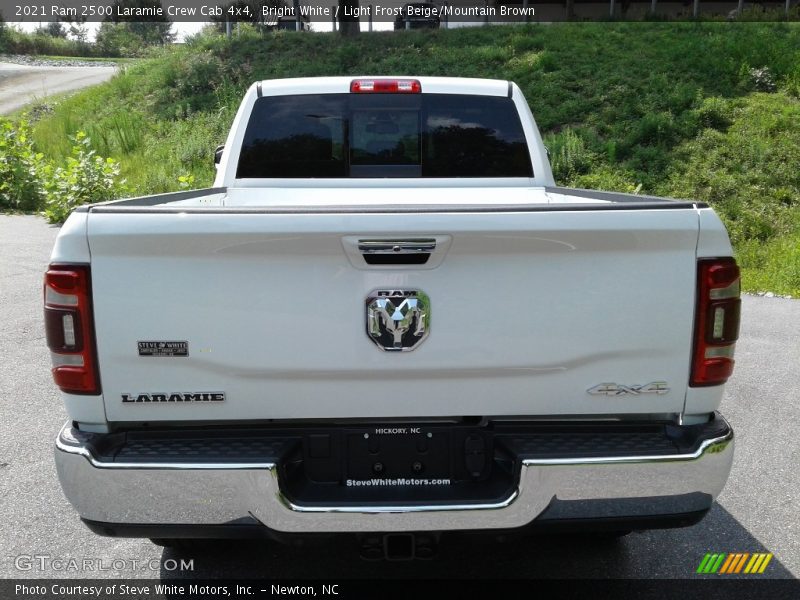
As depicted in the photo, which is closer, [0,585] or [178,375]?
[178,375]

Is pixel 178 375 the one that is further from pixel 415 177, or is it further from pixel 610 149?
pixel 610 149

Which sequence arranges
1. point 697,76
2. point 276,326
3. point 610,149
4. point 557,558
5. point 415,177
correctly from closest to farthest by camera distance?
point 276,326 < point 557,558 < point 415,177 < point 610,149 < point 697,76

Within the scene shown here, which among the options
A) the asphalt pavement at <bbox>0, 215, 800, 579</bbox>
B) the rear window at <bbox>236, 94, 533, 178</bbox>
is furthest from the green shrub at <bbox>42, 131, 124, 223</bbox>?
the rear window at <bbox>236, 94, 533, 178</bbox>

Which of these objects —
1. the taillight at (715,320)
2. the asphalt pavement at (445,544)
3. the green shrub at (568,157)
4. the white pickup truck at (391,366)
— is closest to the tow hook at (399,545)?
the white pickup truck at (391,366)

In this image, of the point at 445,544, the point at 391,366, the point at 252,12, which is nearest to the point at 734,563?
the point at 445,544

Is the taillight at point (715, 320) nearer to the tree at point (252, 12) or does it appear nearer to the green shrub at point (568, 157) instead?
the green shrub at point (568, 157)

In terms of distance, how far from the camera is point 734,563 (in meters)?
3.59

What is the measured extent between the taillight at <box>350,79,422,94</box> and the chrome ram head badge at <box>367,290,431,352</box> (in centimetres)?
260

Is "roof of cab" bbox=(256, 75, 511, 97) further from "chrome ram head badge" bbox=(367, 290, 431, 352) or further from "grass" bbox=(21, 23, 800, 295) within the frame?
"grass" bbox=(21, 23, 800, 295)

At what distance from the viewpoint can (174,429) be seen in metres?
2.71

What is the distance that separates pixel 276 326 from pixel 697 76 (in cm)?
1839

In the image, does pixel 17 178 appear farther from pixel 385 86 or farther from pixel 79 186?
pixel 385 86

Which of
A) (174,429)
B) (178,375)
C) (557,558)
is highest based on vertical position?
(178,375)

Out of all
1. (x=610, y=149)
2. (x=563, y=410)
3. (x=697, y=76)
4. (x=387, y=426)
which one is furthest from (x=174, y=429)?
(x=697, y=76)
